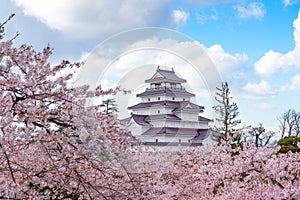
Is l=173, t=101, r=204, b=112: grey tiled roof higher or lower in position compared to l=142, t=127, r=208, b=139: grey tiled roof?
higher

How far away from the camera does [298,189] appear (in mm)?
2471

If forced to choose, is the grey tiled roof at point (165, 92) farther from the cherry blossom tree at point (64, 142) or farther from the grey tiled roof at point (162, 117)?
the cherry blossom tree at point (64, 142)

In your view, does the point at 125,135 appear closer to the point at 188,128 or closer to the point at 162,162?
the point at 162,162

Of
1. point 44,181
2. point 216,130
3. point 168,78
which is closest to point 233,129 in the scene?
point 216,130

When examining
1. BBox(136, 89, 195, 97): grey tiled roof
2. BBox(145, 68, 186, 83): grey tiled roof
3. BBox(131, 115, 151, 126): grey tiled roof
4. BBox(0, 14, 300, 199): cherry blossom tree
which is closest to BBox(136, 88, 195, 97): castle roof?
BBox(136, 89, 195, 97): grey tiled roof

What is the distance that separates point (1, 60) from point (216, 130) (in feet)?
49.5

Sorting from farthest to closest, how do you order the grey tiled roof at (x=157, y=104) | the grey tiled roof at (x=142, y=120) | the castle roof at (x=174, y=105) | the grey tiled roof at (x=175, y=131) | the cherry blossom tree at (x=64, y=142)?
the grey tiled roof at (x=157, y=104), the castle roof at (x=174, y=105), the grey tiled roof at (x=175, y=131), the grey tiled roof at (x=142, y=120), the cherry blossom tree at (x=64, y=142)

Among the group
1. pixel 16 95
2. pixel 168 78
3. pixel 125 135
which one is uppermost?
pixel 168 78

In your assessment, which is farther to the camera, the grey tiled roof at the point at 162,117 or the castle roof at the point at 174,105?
the castle roof at the point at 174,105

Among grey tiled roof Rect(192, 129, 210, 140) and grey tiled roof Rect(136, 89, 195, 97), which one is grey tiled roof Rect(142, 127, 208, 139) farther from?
grey tiled roof Rect(136, 89, 195, 97)

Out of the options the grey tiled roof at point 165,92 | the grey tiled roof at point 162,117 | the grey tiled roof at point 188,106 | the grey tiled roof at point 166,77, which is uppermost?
the grey tiled roof at point 166,77

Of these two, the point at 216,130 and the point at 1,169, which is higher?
the point at 216,130

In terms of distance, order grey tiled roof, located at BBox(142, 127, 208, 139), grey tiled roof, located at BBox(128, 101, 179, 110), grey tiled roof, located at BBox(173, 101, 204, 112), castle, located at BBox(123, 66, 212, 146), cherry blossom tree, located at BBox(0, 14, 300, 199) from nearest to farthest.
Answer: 1. cherry blossom tree, located at BBox(0, 14, 300, 199)
2. grey tiled roof, located at BBox(142, 127, 208, 139)
3. castle, located at BBox(123, 66, 212, 146)
4. grey tiled roof, located at BBox(173, 101, 204, 112)
5. grey tiled roof, located at BBox(128, 101, 179, 110)

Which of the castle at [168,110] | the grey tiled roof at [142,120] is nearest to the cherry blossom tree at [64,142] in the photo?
the grey tiled roof at [142,120]
